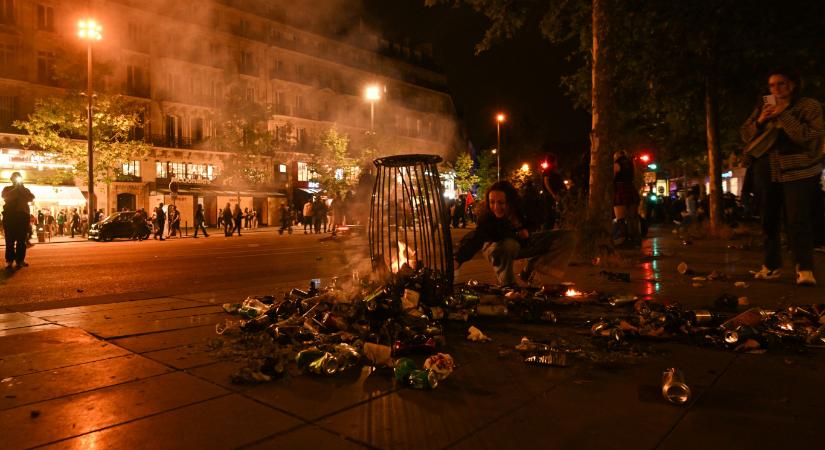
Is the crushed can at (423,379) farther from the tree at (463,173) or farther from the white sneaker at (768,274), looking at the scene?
the tree at (463,173)

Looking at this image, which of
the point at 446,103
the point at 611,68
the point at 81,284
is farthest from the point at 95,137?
the point at 446,103

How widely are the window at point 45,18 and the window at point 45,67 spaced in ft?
5.03

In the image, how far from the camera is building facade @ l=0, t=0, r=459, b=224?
30.7 metres

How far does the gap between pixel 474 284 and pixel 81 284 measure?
522 cm

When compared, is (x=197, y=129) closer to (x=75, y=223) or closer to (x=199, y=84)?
(x=199, y=84)

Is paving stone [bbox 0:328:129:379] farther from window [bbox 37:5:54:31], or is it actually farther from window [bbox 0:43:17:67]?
window [bbox 37:5:54:31]

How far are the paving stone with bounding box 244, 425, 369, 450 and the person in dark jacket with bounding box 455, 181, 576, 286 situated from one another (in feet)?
→ 9.99

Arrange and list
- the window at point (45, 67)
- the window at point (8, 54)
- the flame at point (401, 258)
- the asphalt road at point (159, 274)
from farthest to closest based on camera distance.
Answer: the window at point (45, 67) → the window at point (8, 54) → the asphalt road at point (159, 274) → the flame at point (401, 258)

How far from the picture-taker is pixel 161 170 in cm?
3694

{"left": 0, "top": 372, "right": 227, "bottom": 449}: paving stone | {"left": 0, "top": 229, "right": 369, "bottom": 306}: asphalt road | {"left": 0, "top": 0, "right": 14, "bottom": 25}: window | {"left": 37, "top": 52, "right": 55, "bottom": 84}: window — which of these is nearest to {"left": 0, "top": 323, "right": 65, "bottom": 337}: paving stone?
{"left": 0, "top": 229, "right": 369, "bottom": 306}: asphalt road

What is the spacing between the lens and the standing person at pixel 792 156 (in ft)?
16.0

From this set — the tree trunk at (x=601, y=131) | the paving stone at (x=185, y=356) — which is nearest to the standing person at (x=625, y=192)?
the tree trunk at (x=601, y=131)

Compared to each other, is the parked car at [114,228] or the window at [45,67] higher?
the window at [45,67]

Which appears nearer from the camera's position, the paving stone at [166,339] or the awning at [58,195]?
the paving stone at [166,339]
